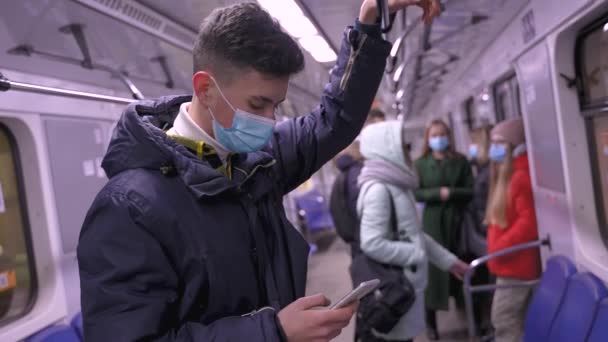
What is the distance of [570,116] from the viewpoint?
8.46 ft

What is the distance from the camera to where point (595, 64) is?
2422 millimetres

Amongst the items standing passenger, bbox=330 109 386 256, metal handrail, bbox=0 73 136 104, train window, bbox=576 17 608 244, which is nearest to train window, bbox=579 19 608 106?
train window, bbox=576 17 608 244

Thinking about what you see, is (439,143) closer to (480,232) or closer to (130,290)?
(480,232)

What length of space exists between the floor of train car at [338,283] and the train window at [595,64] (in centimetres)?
213

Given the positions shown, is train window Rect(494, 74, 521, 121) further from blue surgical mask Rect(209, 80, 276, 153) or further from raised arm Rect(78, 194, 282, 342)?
raised arm Rect(78, 194, 282, 342)

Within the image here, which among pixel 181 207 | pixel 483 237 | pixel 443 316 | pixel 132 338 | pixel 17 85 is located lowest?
pixel 443 316

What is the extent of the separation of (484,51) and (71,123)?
3514 mm

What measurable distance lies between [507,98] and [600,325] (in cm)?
291

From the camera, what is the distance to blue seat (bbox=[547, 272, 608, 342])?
2045 mm

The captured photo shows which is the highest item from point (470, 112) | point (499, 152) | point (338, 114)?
point (470, 112)

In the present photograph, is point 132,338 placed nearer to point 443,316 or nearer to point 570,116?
point 570,116

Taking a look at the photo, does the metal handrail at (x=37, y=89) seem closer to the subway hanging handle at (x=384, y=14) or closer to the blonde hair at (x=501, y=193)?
the subway hanging handle at (x=384, y=14)

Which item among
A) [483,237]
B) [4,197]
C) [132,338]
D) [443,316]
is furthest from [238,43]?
[443,316]

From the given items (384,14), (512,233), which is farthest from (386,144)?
(384,14)
